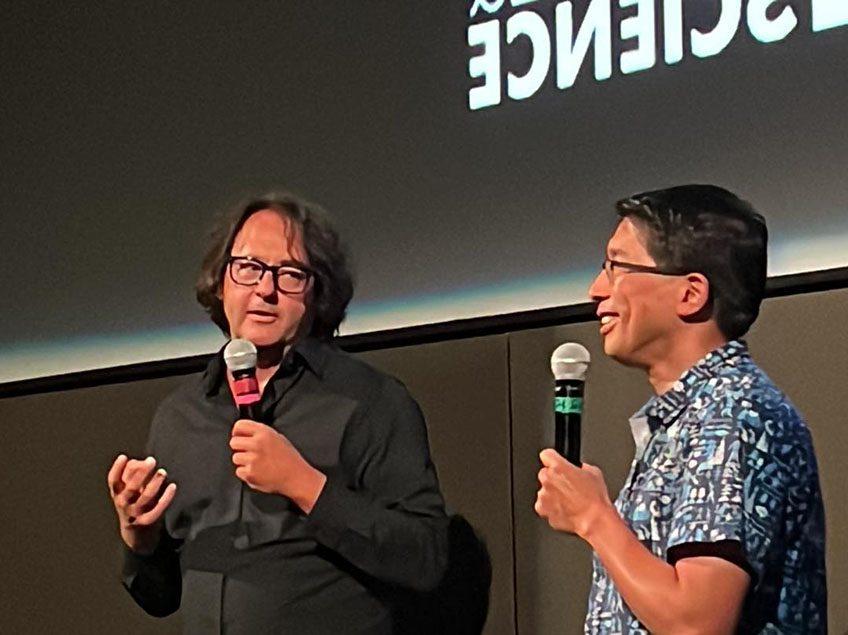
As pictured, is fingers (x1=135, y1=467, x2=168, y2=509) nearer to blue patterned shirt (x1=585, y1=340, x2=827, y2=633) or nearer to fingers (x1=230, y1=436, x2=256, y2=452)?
fingers (x1=230, y1=436, x2=256, y2=452)

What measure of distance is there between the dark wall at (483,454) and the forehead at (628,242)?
24.0 inches

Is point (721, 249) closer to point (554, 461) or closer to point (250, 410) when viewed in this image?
point (554, 461)

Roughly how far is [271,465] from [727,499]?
28.5 inches

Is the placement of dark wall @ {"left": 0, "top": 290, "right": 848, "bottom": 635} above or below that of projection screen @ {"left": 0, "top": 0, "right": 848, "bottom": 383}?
below

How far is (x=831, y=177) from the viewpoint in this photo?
98.3 inches

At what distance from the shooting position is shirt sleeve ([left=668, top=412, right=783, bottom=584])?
1.68 m

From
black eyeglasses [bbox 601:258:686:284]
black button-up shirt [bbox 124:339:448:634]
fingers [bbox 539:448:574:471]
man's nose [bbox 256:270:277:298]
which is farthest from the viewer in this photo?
man's nose [bbox 256:270:277:298]

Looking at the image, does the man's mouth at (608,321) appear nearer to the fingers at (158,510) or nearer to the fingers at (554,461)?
the fingers at (554,461)

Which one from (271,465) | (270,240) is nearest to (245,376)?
(271,465)

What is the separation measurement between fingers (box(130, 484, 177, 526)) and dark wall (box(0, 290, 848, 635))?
26.8 inches

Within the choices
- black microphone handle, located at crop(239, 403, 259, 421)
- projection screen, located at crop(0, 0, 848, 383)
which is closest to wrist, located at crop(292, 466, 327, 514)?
black microphone handle, located at crop(239, 403, 259, 421)

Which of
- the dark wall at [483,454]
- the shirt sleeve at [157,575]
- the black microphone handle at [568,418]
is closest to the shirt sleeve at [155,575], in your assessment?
the shirt sleeve at [157,575]

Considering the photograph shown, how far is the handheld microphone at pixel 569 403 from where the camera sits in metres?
1.85

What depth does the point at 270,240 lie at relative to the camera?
249cm
